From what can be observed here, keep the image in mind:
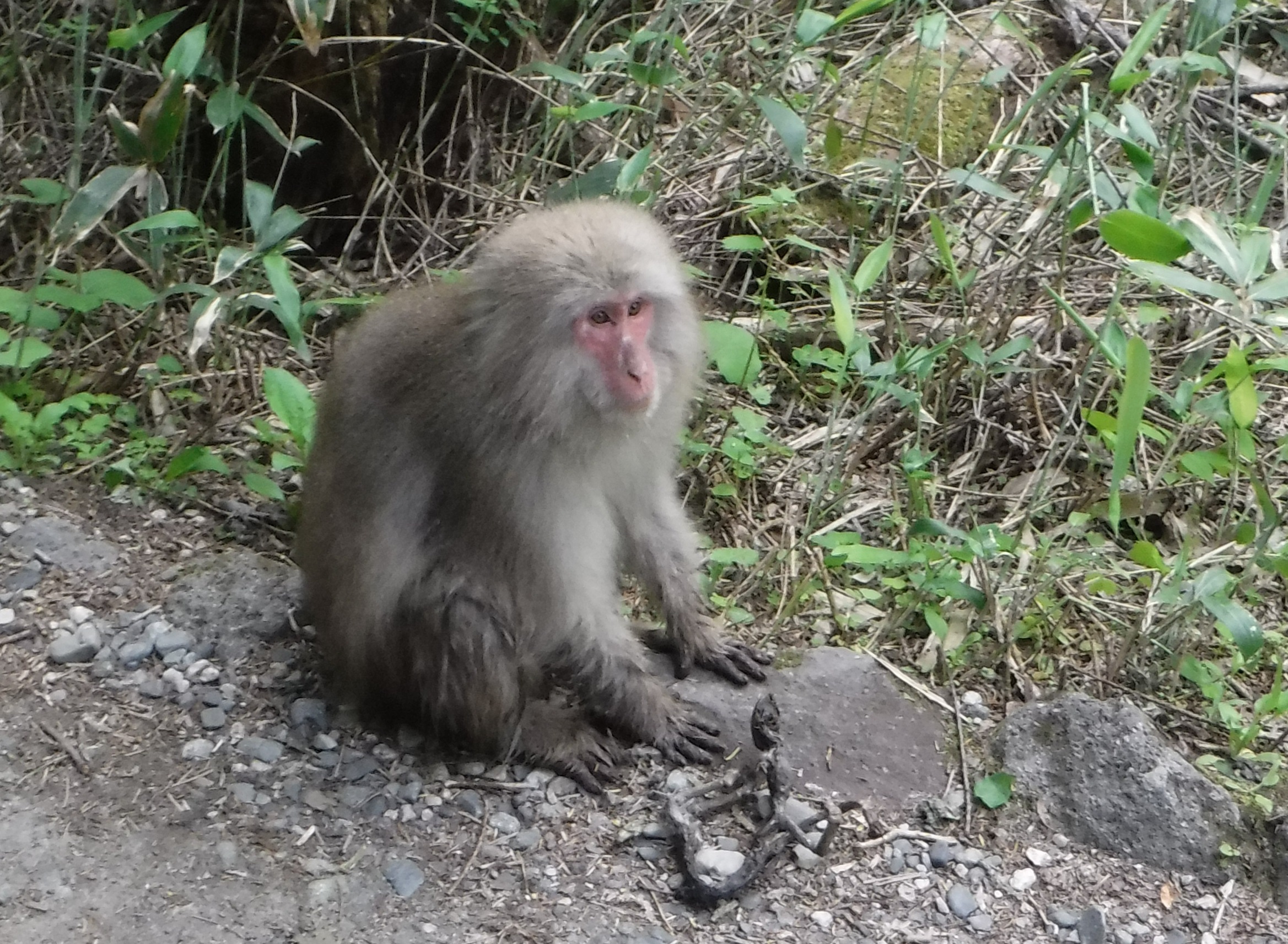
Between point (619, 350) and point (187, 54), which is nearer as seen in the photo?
point (619, 350)

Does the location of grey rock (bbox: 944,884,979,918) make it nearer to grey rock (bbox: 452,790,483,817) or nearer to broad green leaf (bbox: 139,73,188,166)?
grey rock (bbox: 452,790,483,817)

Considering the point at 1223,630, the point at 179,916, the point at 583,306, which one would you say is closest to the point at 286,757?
the point at 179,916

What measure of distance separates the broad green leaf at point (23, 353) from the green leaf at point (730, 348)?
218cm

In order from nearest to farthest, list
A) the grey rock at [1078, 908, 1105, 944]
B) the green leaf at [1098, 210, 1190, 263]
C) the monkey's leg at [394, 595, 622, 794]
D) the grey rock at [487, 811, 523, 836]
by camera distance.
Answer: the green leaf at [1098, 210, 1190, 263] < the grey rock at [1078, 908, 1105, 944] < the grey rock at [487, 811, 523, 836] < the monkey's leg at [394, 595, 622, 794]

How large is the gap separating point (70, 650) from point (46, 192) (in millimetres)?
1644

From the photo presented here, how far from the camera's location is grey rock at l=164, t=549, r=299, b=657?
3889 mm

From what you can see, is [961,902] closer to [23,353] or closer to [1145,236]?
[1145,236]

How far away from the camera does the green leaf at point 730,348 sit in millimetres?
4277

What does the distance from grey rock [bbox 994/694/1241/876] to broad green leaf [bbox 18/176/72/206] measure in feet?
11.3

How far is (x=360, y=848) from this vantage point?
3.28 metres

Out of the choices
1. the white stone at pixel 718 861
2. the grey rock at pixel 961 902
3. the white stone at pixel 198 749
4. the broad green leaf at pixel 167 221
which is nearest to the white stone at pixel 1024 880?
the grey rock at pixel 961 902

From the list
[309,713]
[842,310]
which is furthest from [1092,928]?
[309,713]

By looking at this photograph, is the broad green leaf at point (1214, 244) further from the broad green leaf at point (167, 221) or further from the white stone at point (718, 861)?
the broad green leaf at point (167, 221)

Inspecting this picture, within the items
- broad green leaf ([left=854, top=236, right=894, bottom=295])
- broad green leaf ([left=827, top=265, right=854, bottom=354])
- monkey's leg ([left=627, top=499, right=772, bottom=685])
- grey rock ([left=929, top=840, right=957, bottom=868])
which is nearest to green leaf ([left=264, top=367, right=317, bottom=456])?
monkey's leg ([left=627, top=499, right=772, bottom=685])
